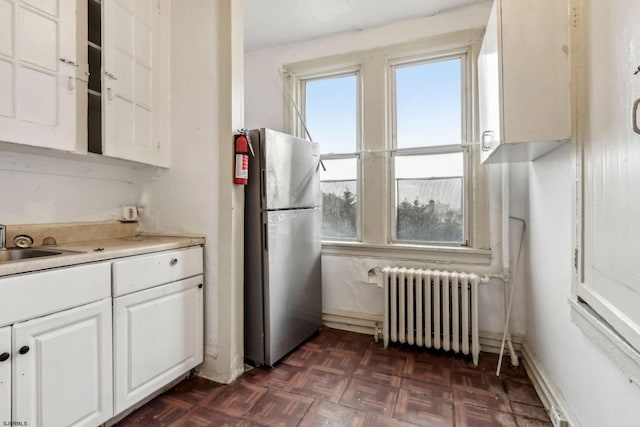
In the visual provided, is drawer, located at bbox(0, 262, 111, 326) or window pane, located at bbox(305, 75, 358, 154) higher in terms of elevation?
window pane, located at bbox(305, 75, 358, 154)

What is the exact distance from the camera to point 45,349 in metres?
1.22

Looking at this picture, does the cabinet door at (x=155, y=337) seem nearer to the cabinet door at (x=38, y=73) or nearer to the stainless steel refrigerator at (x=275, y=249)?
the stainless steel refrigerator at (x=275, y=249)

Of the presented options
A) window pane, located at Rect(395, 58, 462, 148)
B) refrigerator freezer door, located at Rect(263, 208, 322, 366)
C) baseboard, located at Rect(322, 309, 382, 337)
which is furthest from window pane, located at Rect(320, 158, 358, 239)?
baseboard, located at Rect(322, 309, 382, 337)

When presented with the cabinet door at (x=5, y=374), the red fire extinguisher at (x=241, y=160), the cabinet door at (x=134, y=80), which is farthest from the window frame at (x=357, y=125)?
the cabinet door at (x=5, y=374)

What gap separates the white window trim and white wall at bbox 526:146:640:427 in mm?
357

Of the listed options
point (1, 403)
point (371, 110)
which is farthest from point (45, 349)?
point (371, 110)

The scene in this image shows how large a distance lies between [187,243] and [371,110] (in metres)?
1.82

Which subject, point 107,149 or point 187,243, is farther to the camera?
point 187,243

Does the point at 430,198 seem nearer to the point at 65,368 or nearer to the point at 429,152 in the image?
the point at 429,152

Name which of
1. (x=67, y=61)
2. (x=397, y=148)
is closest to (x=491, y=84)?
(x=397, y=148)

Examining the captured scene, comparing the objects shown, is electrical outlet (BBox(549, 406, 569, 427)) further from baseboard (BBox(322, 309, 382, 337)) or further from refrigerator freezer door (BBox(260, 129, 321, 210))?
refrigerator freezer door (BBox(260, 129, 321, 210))

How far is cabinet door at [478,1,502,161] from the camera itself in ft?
4.65

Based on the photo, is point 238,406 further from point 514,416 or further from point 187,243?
point 514,416

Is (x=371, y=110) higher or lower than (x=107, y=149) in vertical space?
higher
